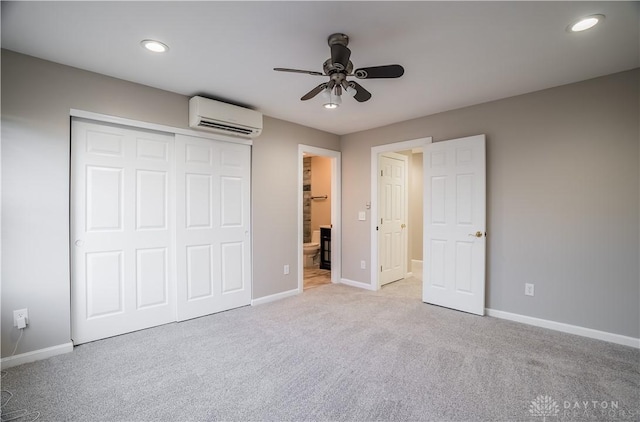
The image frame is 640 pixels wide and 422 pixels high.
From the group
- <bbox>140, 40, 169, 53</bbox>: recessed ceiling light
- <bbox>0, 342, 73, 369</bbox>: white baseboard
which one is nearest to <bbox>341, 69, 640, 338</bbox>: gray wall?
<bbox>140, 40, 169, 53</bbox>: recessed ceiling light

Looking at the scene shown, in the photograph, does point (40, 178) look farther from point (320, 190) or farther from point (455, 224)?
point (320, 190)

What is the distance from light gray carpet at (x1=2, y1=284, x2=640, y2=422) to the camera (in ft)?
6.16

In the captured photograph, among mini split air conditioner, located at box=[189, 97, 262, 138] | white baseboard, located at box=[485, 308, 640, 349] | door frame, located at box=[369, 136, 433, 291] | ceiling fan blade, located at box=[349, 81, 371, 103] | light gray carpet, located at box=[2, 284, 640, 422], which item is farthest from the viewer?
door frame, located at box=[369, 136, 433, 291]

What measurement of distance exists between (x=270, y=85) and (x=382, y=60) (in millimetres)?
1126

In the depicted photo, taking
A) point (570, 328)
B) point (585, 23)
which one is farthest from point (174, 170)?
point (570, 328)

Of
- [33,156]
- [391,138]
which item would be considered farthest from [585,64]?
[33,156]

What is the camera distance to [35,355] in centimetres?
247

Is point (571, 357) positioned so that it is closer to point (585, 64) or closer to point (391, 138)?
point (585, 64)

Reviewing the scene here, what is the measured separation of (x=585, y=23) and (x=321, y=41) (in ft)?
5.73

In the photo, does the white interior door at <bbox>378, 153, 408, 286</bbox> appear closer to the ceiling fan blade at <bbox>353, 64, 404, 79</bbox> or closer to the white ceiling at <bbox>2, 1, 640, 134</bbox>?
the white ceiling at <bbox>2, 1, 640, 134</bbox>

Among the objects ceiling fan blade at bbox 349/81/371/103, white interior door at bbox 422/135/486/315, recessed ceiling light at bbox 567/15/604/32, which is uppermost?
recessed ceiling light at bbox 567/15/604/32

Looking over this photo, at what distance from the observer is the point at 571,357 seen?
2.52 meters

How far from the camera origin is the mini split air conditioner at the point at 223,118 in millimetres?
3210

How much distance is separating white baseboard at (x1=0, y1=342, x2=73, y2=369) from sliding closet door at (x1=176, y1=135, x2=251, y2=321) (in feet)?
3.13
